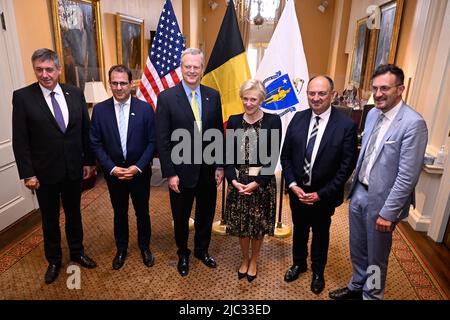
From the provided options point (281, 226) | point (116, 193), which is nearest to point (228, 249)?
point (281, 226)

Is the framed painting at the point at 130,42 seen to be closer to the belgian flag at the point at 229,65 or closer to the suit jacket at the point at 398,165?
the belgian flag at the point at 229,65

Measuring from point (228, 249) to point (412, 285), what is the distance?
1.48 meters

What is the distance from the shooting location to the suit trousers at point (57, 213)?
7.22 feet

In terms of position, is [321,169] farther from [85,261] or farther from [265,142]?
[85,261]

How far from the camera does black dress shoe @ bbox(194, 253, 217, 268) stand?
8.25 feet

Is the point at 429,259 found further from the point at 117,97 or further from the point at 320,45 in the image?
→ the point at 320,45

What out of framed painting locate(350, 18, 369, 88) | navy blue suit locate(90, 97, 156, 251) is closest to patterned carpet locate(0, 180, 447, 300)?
navy blue suit locate(90, 97, 156, 251)

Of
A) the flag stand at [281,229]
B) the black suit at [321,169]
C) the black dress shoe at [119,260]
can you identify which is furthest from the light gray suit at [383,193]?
the black dress shoe at [119,260]

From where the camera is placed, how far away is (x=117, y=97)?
2152 millimetres

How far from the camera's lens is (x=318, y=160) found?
6.50 ft

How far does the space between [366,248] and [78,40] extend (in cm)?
382

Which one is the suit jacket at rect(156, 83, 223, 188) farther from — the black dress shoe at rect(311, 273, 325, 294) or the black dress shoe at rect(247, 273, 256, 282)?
the black dress shoe at rect(311, 273, 325, 294)

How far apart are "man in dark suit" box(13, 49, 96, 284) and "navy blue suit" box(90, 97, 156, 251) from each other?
0.47 feet

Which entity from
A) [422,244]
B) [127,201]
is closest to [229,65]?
[127,201]
